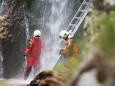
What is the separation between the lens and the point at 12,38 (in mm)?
16734

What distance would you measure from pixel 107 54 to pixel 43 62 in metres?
12.3

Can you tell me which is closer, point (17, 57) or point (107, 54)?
point (107, 54)

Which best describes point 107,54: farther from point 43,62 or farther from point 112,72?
point 43,62

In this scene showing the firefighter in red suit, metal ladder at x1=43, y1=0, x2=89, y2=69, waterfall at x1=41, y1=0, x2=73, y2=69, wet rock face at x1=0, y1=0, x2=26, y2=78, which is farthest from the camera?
waterfall at x1=41, y1=0, x2=73, y2=69

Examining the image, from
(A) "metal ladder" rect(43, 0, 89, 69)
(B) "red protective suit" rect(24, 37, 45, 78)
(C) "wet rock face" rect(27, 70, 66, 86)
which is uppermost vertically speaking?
(A) "metal ladder" rect(43, 0, 89, 69)

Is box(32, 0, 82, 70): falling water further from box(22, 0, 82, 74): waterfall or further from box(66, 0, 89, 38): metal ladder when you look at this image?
box(66, 0, 89, 38): metal ladder

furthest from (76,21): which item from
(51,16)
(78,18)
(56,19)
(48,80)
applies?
(48,80)

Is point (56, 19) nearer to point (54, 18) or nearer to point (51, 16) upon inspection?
point (54, 18)

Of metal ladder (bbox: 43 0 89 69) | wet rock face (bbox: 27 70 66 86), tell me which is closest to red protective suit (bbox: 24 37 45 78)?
metal ladder (bbox: 43 0 89 69)

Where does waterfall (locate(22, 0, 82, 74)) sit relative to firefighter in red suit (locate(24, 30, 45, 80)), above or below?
above

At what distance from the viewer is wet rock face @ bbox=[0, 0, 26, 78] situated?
1662 centimetres

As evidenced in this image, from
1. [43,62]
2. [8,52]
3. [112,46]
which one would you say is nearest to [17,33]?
[8,52]

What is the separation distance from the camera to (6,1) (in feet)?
56.6

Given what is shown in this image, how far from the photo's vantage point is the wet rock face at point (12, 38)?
54.5ft
